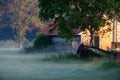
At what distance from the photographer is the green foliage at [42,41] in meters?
65.7

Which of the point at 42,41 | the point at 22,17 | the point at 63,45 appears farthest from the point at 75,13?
the point at 22,17

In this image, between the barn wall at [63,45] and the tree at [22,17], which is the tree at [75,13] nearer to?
the barn wall at [63,45]

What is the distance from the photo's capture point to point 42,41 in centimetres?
6556

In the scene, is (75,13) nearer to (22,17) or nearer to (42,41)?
(42,41)

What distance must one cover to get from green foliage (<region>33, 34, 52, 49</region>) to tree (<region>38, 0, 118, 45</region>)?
51.0 feet

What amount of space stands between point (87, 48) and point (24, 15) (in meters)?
76.1

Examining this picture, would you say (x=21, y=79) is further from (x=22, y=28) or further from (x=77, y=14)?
(x=22, y=28)

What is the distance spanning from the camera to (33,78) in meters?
27.6

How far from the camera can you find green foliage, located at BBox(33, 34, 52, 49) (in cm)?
6569

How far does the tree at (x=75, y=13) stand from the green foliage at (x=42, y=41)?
15.5 meters

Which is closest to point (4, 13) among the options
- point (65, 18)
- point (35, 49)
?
point (35, 49)

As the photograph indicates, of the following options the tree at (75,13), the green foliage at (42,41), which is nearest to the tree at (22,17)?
the green foliage at (42,41)

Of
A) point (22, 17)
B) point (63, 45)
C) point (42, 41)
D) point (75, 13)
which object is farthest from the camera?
point (22, 17)

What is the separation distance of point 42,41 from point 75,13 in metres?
18.7
